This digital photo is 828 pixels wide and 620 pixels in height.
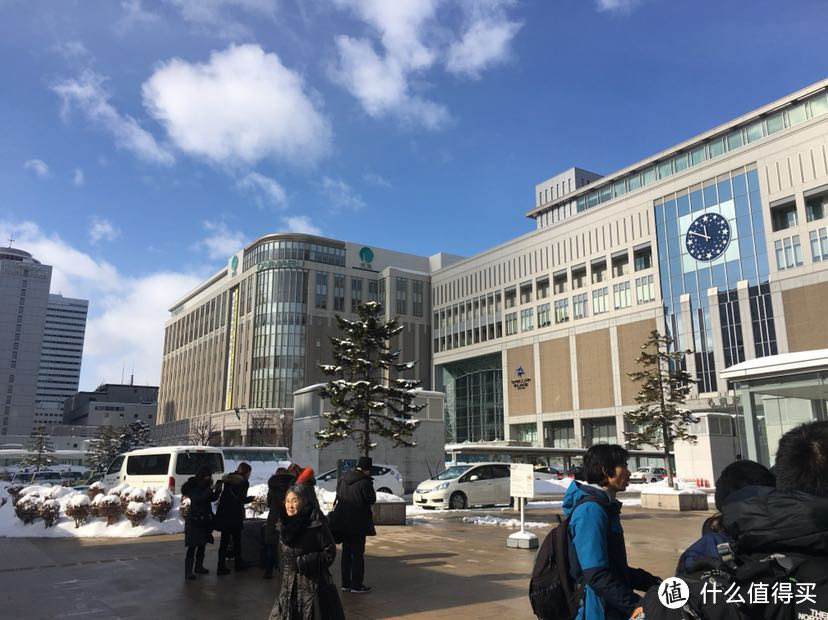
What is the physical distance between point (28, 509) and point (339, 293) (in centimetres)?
7206

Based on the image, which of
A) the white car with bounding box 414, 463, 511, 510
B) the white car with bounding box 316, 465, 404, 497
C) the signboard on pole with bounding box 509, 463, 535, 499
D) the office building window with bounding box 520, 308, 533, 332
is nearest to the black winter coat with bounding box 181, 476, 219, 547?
the signboard on pole with bounding box 509, 463, 535, 499

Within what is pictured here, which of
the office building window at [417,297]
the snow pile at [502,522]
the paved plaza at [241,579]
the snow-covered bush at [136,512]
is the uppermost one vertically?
the office building window at [417,297]

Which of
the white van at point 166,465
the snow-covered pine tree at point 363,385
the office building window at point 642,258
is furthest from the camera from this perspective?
the office building window at point 642,258

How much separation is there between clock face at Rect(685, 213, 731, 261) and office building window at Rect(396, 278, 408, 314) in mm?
41565

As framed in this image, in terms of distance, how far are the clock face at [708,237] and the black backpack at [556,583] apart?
5818 centimetres

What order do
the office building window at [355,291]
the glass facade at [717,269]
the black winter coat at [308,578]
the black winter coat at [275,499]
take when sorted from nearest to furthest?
the black winter coat at [308,578] < the black winter coat at [275,499] < the glass facade at [717,269] < the office building window at [355,291]

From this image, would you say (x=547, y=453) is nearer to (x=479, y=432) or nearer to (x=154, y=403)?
(x=479, y=432)

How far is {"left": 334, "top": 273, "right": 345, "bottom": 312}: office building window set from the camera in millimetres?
84062

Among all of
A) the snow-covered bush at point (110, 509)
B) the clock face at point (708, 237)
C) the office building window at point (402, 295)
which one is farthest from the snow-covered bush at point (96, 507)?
the office building window at point (402, 295)

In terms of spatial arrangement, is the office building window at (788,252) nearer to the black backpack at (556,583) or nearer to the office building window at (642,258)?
the office building window at (642,258)

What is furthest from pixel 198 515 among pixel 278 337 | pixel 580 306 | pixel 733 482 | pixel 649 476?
pixel 278 337

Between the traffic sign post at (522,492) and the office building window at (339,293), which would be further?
the office building window at (339,293)

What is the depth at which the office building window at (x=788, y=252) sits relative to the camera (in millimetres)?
48906

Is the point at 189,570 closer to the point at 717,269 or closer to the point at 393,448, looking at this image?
the point at 393,448
